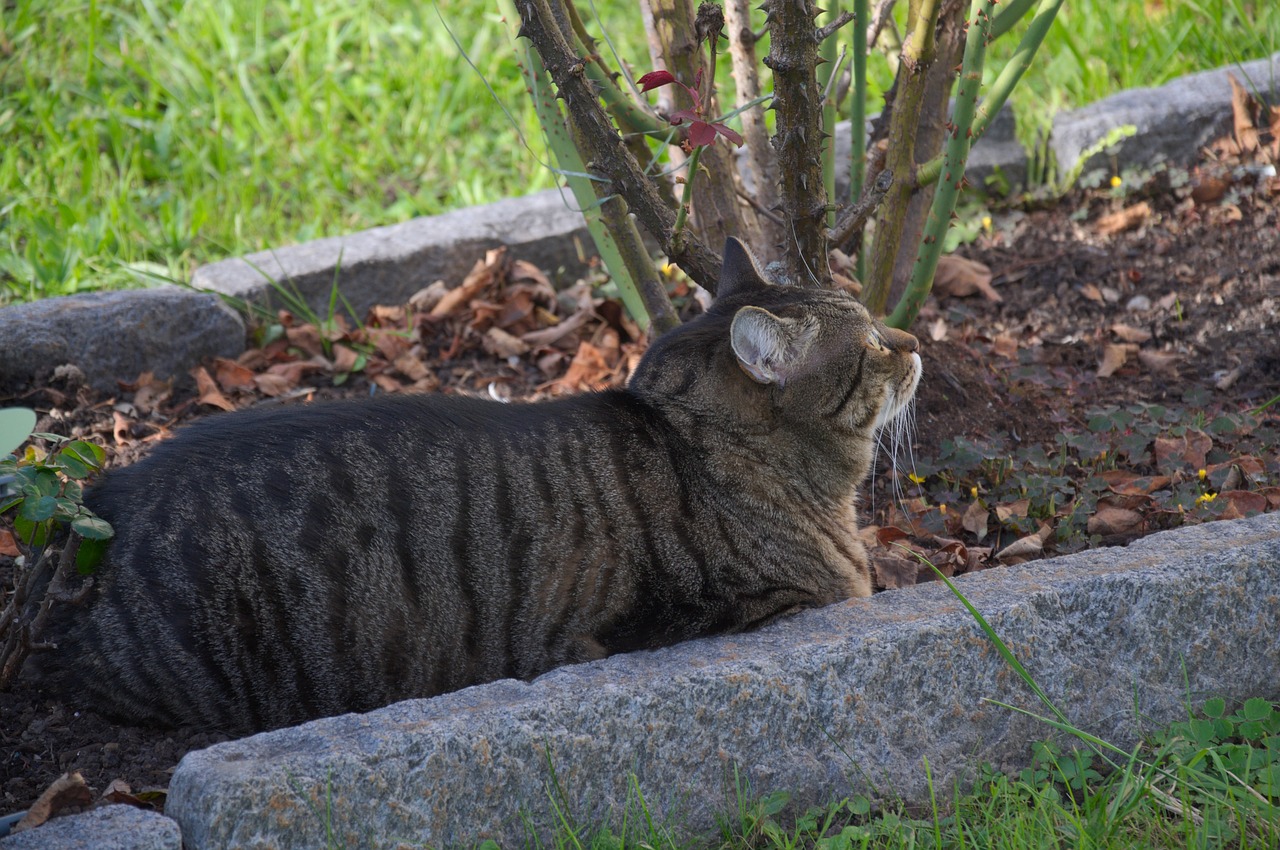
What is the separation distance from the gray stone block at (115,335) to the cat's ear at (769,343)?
6.87 feet

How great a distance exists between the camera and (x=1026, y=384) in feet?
11.2

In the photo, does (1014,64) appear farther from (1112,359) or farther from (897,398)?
(1112,359)

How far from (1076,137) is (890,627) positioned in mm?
3041

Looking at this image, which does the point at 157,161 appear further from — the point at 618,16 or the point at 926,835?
the point at 926,835

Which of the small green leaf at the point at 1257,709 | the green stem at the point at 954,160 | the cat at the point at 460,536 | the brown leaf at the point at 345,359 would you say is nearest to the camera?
the small green leaf at the point at 1257,709

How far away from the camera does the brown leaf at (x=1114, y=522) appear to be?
2750 millimetres

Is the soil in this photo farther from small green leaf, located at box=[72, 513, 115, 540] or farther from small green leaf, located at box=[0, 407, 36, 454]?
small green leaf, located at box=[0, 407, 36, 454]

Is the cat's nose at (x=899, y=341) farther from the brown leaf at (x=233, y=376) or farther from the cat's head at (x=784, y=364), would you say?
the brown leaf at (x=233, y=376)

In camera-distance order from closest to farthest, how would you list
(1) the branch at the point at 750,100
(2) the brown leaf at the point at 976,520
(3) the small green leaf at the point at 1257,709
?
1. (3) the small green leaf at the point at 1257,709
2. (2) the brown leaf at the point at 976,520
3. (1) the branch at the point at 750,100

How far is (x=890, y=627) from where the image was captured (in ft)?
6.75

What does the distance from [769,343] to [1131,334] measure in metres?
1.80

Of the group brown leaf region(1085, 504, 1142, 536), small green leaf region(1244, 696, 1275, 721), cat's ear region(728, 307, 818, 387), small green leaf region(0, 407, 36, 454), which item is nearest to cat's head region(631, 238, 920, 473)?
cat's ear region(728, 307, 818, 387)

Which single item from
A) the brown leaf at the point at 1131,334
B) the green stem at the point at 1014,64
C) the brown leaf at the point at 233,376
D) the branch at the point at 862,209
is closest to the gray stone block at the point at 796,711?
the branch at the point at 862,209

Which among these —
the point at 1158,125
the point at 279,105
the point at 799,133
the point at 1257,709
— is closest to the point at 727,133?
the point at 799,133
